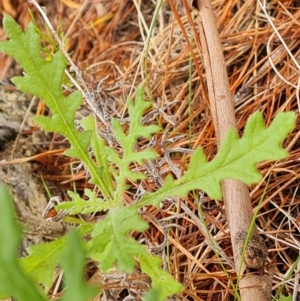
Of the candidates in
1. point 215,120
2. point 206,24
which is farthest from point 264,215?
point 206,24

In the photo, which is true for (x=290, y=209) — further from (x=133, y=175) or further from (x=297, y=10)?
(x=297, y=10)

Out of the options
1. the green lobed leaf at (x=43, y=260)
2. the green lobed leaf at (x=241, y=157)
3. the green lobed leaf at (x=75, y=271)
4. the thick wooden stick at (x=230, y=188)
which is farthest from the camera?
the thick wooden stick at (x=230, y=188)

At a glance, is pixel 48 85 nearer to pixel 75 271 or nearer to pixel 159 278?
pixel 159 278

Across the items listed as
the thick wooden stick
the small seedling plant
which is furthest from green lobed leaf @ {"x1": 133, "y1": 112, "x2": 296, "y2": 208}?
the thick wooden stick

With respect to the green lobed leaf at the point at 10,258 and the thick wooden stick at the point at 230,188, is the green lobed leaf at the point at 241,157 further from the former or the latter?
the green lobed leaf at the point at 10,258

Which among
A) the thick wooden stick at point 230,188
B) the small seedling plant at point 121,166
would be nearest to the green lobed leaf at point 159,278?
the small seedling plant at point 121,166

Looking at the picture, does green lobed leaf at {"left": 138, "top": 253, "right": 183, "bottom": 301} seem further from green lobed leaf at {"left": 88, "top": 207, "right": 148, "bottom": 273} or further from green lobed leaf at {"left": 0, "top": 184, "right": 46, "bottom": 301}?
green lobed leaf at {"left": 0, "top": 184, "right": 46, "bottom": 301}
